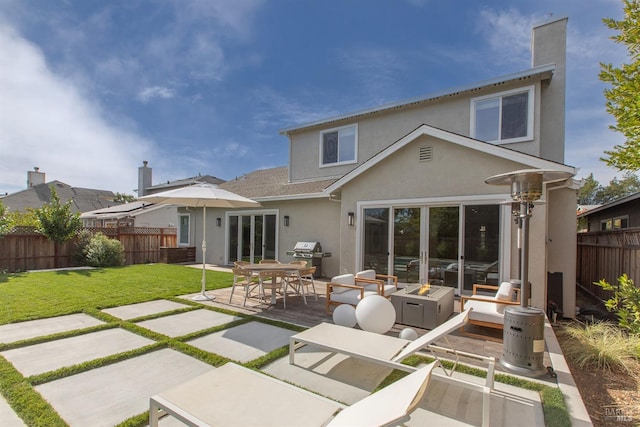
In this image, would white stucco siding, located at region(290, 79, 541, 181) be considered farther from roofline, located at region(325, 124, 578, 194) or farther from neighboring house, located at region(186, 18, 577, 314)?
roofline, located at region(325, 124, 578, 194)

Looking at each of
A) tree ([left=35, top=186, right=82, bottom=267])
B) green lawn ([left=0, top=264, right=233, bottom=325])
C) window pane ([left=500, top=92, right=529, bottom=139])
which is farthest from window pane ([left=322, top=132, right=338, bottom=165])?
tree ([left=35, top=186, right=82, bottom=267])

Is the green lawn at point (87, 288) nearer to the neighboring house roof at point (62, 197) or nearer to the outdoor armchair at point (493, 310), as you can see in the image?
the outdoor armchair at point (493, 310)

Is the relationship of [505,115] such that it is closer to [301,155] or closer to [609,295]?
[609,295]

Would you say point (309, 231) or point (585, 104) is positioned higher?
point (585, 104)

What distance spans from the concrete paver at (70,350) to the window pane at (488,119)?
10382 millimetres

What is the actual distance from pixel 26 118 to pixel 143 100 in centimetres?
406

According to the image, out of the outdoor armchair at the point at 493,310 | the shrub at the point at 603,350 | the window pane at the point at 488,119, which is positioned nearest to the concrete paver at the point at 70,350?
the outdoor armchair at the point at 493,310

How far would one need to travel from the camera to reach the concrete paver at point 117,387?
2914mm

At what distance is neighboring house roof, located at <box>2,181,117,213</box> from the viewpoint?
27.8 metres

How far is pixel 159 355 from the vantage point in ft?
14.1

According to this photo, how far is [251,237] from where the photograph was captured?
1341 cm

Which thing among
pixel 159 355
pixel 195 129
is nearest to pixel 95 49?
pixel 195 129

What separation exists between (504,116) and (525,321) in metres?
7.64

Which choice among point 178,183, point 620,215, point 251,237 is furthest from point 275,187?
point 178,183
